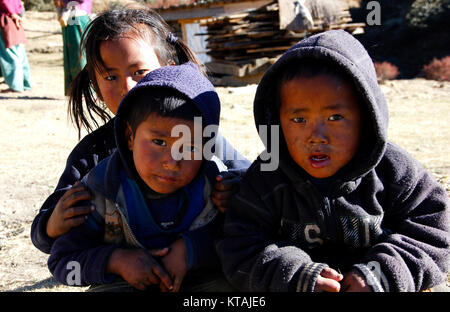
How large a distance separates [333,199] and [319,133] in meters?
0.26

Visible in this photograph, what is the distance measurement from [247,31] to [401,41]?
8869 mm

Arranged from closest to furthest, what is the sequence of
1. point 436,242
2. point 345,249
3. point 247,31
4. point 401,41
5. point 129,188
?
point 436,242 → point 345,249 → point 129,188 → point 247,31 → point 401,41

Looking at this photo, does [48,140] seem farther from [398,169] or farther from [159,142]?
[398,169]

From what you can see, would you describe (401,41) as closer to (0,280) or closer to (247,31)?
(247,31)

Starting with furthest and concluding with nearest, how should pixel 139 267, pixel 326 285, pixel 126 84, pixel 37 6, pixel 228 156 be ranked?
pixel 37 6 < pixel 126 84 < pixel 228 156 < pixel 139 267 < pixel 326 285

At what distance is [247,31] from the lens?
1140cm

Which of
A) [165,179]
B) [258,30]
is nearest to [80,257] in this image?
[165,179]

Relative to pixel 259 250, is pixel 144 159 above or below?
above

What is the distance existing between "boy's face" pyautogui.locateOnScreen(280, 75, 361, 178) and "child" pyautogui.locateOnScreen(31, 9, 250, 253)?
44cm

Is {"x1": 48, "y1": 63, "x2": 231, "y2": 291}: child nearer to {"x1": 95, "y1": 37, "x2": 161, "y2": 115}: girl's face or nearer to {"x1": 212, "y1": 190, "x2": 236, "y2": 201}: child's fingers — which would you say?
{"x1": 212, "y1": 190, "x2": 236, "y2": 201}: child's fingers

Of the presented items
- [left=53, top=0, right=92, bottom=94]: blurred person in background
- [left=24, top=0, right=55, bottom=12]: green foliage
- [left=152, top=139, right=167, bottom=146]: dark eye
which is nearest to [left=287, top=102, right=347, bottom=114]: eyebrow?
[left=152, top=139, right=167, bottom=146]: dark eye

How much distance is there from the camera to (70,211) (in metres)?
1.95

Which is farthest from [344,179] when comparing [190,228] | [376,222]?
[190,228]

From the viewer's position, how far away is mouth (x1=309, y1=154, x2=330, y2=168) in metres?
1.76
